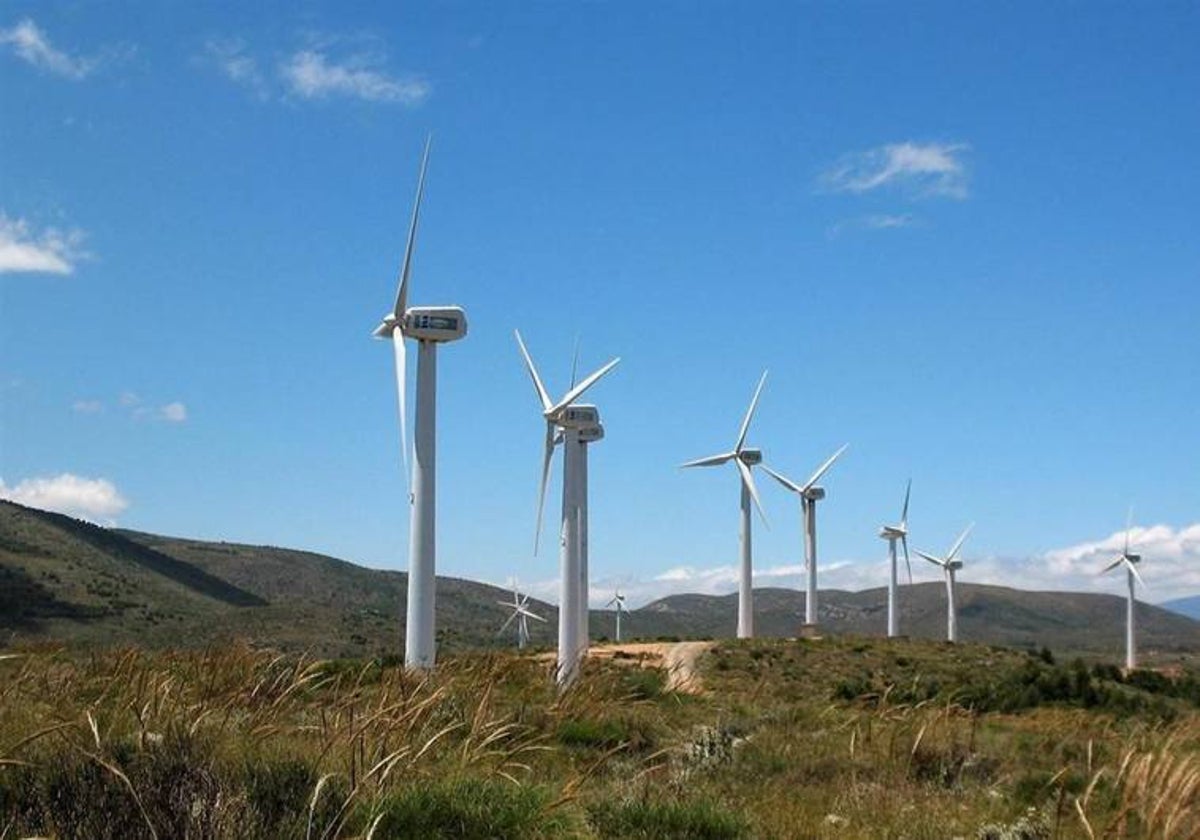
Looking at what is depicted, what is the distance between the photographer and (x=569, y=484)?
50062 millimetres

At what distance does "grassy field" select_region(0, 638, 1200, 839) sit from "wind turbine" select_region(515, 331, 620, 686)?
90.9ft

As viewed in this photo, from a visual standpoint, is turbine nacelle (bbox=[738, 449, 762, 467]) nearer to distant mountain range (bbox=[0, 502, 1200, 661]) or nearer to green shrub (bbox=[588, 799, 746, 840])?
distant mountain range (bbox=[0, 502, 1200, 661])

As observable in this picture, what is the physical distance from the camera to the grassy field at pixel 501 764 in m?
8.95

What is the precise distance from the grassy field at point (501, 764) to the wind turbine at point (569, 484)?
27.7 m

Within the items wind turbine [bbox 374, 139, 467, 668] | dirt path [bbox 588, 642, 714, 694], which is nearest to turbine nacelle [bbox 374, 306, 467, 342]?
wind turbine [bbox 374, 139, 467, 668]

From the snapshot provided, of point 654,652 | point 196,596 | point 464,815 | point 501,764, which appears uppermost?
point 501,764

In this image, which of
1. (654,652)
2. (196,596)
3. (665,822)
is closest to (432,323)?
(654,652)

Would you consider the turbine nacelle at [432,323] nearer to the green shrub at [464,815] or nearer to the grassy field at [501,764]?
the grassy field at [501,764]

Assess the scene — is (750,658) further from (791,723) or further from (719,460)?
(791,723)

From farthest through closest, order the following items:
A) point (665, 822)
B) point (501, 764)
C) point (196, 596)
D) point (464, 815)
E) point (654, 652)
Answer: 1. point (196, 596)
2. point (654, 652)
3. point (501, 764)
4. point (665, 822)
5. point (464, 815)

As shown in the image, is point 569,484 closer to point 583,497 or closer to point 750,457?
point 583,497

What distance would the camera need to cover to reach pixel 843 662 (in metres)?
61.3

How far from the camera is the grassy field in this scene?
8.95m

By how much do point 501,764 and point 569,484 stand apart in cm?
3882
